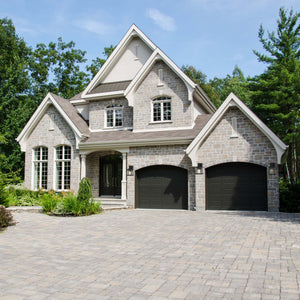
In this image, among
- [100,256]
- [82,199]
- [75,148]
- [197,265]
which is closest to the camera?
[197,265]

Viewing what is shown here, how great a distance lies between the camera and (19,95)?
31547 mm

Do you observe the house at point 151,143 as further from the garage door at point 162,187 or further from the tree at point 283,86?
the tree at point 283,86

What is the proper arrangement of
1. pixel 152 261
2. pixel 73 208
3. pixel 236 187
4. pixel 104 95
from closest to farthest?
pixel 152 261
pixel 73 208
pixel 236 187
pixel 104 95

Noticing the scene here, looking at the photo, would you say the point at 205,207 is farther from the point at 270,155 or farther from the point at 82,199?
the point at 82,199

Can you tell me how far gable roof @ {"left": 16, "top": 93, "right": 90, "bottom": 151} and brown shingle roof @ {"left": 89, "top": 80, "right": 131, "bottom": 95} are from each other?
76.9 inches

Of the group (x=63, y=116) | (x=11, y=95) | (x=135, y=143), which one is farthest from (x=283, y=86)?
(x=11, y=95)

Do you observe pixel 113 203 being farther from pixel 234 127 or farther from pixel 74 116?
pixel 234 127

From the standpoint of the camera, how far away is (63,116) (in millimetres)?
19562

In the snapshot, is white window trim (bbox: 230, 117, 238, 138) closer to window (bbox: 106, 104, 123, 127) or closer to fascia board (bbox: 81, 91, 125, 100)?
fascia board (bbox: 81, 91, 125, 100)

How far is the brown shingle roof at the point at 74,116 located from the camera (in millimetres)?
19531

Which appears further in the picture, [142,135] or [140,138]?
[142,135]

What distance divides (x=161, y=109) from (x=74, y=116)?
232 inches

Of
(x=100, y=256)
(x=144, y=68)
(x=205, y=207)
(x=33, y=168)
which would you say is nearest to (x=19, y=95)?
(x=33, y=168)

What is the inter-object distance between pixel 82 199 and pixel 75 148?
5.28 metres
